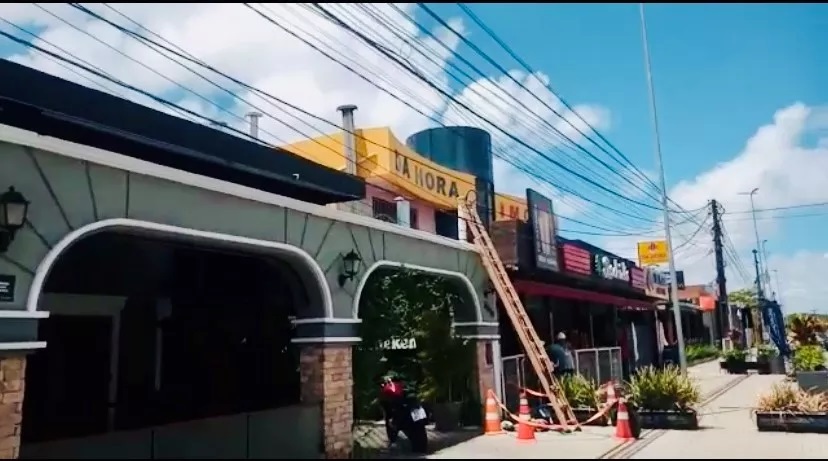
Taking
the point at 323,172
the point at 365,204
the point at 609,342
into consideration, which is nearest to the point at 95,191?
the point at 323,172

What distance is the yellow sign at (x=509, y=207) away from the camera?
2945 centimetres

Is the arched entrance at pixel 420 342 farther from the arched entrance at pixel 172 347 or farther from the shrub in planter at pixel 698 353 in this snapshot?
the shrub in planter at pixel 698 353

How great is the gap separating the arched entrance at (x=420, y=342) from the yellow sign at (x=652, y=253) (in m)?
11.8

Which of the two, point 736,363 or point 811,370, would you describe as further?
point 736,363

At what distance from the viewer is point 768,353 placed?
26469mm

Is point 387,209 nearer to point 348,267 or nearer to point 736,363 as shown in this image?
point 348,267

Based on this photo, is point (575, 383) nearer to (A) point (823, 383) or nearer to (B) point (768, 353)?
(A) point (823, 383)

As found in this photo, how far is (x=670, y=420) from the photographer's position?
42.0 feet

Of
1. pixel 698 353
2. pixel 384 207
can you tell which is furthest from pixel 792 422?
pixel 698 353

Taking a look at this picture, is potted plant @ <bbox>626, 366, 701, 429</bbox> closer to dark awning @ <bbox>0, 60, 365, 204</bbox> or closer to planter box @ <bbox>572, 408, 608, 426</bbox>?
planter box @ <bbox>572, 408, 608, 426</bbox>

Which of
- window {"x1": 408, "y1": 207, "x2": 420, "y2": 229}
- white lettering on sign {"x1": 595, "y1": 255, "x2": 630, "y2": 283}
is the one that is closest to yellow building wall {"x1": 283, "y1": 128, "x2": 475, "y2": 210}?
window {"x1": 408, "y1": 207, "x2": 420, "y2": 229}

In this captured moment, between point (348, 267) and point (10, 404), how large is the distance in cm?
498

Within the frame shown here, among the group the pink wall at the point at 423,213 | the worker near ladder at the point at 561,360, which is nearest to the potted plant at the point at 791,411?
the worker near ladder at the point at 561,360

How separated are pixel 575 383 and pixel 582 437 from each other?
6.99ft
